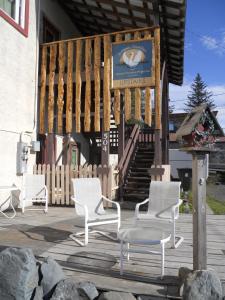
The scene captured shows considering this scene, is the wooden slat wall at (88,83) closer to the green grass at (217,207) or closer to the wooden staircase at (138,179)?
the wooden staircase at (138,179)

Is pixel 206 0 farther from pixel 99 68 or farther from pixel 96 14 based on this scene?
pixel 99 68

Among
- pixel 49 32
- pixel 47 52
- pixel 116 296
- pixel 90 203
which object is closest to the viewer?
pixel 116 296

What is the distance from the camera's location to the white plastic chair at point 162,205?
5.49 m

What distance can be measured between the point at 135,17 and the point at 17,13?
3.75m

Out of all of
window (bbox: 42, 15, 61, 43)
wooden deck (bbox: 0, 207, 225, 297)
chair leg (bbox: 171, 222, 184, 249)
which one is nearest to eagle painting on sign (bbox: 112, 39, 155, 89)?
window (bbox: 42, 15, 61, 43)

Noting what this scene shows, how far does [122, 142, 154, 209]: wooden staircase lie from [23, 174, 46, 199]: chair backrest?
7.78 ft

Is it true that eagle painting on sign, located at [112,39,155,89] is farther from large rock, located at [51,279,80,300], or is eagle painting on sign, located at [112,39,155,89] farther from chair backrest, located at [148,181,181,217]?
large rock, located at [51,279,80,300]

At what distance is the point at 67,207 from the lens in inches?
385

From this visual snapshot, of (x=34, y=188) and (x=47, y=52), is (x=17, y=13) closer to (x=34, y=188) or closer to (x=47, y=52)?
(x=47, y=52)

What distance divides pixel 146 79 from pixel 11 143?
155 inches

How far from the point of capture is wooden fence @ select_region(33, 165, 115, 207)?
9.69m

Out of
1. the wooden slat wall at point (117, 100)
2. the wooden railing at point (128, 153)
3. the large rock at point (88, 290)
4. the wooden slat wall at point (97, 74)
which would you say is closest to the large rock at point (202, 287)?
the large rock at point (88, 290)

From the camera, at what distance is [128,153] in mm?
12602

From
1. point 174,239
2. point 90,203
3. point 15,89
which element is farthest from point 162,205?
point 15,89
